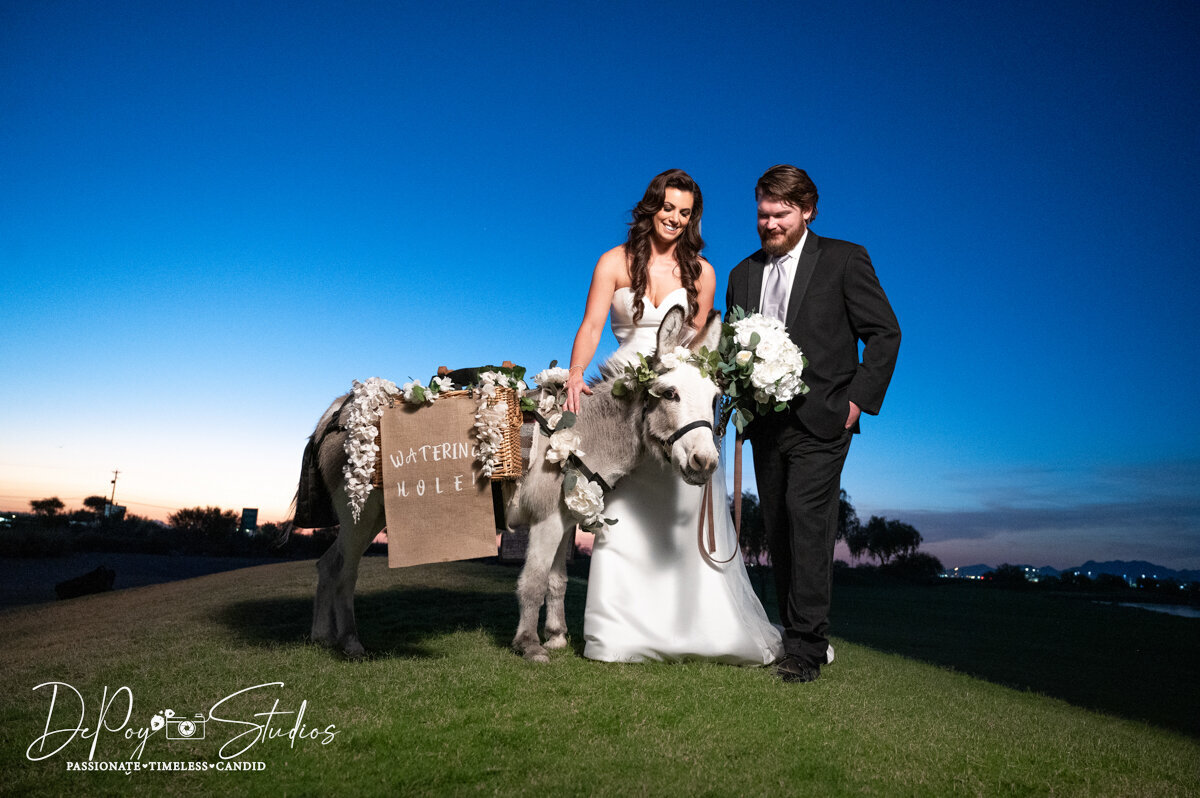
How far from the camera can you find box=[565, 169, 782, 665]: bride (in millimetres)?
4711

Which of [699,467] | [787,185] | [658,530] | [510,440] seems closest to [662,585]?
[658,530]

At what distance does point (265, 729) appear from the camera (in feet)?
10.5

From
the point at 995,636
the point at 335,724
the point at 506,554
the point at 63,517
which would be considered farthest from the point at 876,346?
the point at 63,517

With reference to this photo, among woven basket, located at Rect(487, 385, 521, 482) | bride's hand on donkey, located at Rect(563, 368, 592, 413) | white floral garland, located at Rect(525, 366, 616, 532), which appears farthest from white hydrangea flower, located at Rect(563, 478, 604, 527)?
bride's hand on donkey, located at Rect(563, 368, 592, 413)

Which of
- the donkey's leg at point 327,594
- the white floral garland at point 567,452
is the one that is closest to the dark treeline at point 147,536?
the donkey's leg at point 327,594

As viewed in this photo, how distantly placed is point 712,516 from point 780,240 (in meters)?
2.07

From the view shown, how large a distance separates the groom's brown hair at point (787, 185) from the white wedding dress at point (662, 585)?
1012 millimetres

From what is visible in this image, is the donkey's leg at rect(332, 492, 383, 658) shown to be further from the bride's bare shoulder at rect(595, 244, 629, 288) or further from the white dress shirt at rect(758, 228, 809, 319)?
the white dress shirt at rect(758, 228, 809, 319)

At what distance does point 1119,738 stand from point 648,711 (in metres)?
2.62

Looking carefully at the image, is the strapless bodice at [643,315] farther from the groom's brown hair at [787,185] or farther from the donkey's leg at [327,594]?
the donkey's leg at [327,594]

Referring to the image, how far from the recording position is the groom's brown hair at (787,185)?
465 cm

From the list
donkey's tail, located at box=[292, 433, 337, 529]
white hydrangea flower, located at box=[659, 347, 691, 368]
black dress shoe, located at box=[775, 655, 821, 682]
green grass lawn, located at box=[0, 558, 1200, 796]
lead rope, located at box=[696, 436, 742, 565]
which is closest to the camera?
green grass lawn, located at box=[0, 558, 1200, 796]

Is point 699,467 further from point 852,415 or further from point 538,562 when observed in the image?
point 538,562

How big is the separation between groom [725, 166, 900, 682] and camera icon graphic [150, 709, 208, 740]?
3.37 meters
